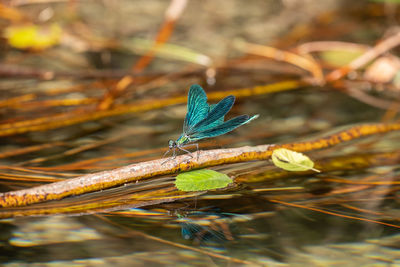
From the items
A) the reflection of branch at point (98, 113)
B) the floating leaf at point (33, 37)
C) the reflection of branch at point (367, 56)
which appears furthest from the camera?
the floating leaf at point (33, 37)

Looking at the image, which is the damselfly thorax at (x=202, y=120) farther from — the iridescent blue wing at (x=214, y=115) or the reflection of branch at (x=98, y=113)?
the reflection of branch at (x=98, y=113)

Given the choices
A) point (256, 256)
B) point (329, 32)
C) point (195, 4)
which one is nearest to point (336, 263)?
point (256, 256)

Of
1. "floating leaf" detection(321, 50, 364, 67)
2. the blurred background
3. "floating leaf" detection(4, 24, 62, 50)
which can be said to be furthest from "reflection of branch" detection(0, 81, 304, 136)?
"floating leaf" detection(4, 24, 62, 50)

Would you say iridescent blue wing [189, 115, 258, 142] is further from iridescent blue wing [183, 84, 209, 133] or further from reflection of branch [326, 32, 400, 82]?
reflection of branch [326, 32, 400, 82]

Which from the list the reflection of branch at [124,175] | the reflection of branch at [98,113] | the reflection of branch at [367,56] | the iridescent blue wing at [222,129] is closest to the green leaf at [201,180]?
the reflection of branch at [124,175]

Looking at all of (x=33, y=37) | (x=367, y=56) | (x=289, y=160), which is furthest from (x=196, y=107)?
(x=33, y=37)

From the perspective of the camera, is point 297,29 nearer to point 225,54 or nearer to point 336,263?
point 225,54
